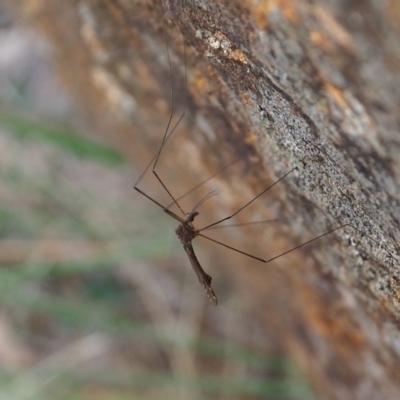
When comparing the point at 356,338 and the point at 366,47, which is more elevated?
the point at 366,47

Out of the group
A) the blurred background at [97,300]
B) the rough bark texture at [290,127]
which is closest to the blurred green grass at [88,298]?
the blurred background at [97,300]

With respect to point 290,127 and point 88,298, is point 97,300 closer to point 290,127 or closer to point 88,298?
point 88,298

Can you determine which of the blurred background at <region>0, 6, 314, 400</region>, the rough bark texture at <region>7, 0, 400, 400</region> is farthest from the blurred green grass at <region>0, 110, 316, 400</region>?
the rough bark texture at <region>7, 0, 400, 400</region>

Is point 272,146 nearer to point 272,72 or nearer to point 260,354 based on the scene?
point 272,72

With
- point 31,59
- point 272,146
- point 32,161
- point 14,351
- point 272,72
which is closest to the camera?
point 272,72

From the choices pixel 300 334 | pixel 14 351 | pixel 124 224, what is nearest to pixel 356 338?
pixel 300 334

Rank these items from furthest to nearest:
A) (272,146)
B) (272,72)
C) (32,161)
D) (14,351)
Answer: (32,161) → (14,351) → (272,146) → (272,72)

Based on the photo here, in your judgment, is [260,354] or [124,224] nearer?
[260,354]

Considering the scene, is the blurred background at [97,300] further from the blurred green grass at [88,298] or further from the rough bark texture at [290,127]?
the rough bark texture at [290,127]
